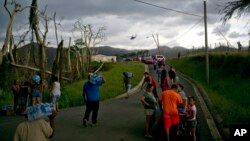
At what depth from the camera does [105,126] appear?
1554 cm

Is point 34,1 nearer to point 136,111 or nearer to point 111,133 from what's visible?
point 136,111

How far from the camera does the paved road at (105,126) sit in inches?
539

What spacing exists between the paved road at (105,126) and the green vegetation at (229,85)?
3.62 feet

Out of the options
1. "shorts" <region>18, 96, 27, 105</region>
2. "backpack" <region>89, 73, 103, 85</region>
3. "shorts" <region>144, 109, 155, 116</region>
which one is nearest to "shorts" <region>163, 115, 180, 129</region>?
"shorts" <region>144, 109, 155, 116</region>

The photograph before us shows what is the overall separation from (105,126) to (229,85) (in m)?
16.4

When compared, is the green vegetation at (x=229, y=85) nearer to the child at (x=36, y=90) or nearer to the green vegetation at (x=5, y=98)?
the child at (x=36, y=90)

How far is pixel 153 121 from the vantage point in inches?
543

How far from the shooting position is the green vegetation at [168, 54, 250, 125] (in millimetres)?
17380

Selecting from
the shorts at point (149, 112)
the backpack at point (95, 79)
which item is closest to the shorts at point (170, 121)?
the shorts at point (149, 112)

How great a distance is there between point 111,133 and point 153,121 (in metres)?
1.35

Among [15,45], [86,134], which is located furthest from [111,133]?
[15,45]

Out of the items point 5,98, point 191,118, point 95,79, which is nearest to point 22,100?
point 95,79

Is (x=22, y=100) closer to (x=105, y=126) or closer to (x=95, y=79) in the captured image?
(x=105, y=126)

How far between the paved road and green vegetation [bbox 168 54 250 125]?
1.10 m
